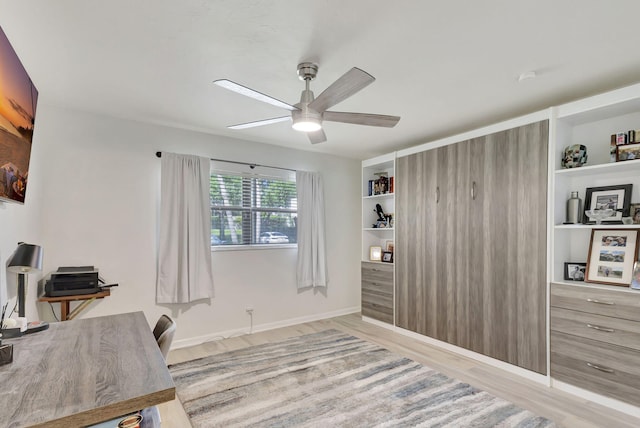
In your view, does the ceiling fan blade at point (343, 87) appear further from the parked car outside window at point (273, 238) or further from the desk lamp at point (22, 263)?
the parked car outside window at point (273, 238)

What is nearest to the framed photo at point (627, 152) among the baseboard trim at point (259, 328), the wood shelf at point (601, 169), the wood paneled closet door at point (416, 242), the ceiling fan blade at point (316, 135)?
the wood shelf at point (601, 169)

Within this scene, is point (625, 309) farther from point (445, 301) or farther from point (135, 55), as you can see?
point (135, 55)

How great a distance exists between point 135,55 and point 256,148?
209cm

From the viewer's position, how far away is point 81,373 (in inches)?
46.8

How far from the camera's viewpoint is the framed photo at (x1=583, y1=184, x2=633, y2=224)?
2502 millimetres

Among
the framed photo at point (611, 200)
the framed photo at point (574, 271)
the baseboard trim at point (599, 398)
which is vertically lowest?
the baseboard trim at point (599, 398)

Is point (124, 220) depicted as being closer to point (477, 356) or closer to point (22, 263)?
point (22, 263)

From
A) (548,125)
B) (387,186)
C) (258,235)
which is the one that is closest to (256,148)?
(258,235)

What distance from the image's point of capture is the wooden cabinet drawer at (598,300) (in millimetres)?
2230

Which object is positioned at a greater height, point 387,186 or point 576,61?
point 576,61

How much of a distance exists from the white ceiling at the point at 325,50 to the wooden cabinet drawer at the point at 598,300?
5.24ft

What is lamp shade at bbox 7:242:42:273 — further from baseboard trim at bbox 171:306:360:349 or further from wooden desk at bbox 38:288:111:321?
baseboard trim at bbox 171:306:360:349

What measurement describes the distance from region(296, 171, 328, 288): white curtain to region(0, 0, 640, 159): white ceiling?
1.55 metres

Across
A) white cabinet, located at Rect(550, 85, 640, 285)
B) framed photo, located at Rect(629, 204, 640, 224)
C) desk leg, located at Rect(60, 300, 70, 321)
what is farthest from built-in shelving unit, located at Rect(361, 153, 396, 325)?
desk leg, located at Rect(60, 300, 70, 321)
